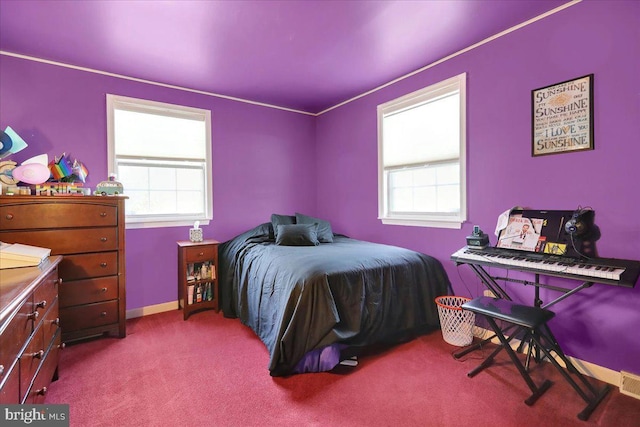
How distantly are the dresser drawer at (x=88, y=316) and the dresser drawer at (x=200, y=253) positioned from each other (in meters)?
0.74

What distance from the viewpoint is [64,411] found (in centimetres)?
166

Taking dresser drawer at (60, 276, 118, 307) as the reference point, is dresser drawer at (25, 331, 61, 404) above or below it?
below

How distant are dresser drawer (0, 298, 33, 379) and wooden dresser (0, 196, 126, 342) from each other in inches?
44.9

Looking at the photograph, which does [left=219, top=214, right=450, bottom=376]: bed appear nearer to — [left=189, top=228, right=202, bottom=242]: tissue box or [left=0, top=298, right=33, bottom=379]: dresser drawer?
[left=189, top=228, right=202, bottom=242]: tissue box

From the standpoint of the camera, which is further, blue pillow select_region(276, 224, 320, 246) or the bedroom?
blue pillow select_region(276, 224, 320, 246)

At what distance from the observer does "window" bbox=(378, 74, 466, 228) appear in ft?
9.28

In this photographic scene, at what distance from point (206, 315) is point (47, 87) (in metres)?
2.59

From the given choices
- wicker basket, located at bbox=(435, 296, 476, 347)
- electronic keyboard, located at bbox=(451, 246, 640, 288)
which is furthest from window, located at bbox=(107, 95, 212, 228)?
electronic keyboard, located at bbox=(451, 246, 640, 288)

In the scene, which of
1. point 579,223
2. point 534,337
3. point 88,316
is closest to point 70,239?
point 88,316

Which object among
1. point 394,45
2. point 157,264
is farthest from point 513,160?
point 157,264

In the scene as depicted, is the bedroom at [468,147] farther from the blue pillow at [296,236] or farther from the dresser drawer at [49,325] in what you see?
the dresser drawer at [49,325]

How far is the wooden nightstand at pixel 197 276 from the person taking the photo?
3166 mm

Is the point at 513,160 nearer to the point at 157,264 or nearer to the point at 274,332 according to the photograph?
the point at 274,332

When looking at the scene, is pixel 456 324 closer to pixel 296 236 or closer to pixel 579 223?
pixel 579 223
